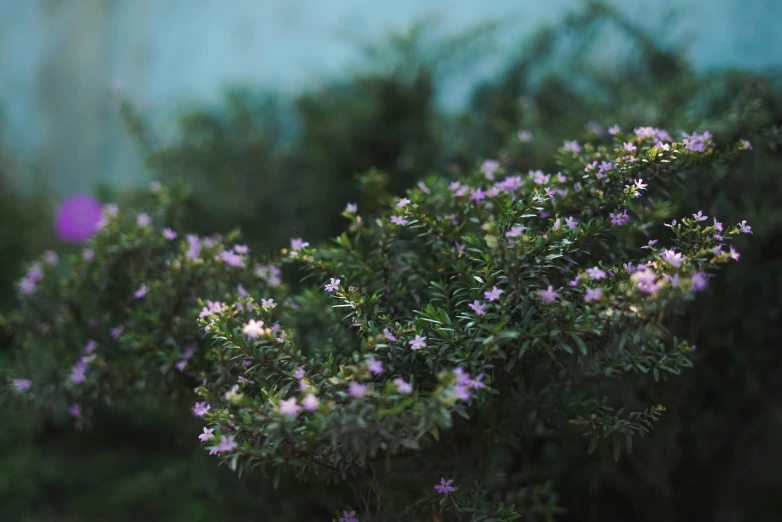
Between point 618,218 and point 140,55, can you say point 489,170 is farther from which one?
point 140,55

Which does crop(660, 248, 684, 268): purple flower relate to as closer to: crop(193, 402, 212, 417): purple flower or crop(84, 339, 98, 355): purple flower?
crop(193, 402, 212, 417): purple flower

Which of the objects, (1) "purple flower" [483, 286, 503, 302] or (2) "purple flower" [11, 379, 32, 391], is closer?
(1) "purple flower" [483, 286, 503, 302]

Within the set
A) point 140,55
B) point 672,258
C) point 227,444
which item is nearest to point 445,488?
point 227,444

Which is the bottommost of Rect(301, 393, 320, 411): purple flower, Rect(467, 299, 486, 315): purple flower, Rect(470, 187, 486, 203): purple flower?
Rect(301, 393, 320, 411): purple flower

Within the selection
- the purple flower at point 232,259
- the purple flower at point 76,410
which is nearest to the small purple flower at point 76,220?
the purple flower at point 76,410

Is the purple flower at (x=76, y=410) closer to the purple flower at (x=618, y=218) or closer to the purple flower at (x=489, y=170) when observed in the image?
the purple flower at (x=489, y=170)

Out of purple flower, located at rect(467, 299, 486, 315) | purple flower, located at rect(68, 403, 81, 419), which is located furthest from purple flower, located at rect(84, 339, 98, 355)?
purple flower, located at rect(467, 299, 486, 315)

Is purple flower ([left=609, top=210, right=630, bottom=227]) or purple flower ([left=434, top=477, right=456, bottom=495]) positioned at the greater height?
purple flower ([left=609, top=210, right=630, bottom=227])
